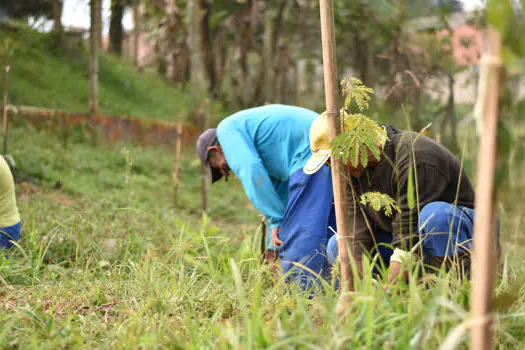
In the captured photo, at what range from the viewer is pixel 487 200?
113cm

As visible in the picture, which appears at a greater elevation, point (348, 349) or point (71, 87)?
point (71, 87)

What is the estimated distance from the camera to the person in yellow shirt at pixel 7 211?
343cm

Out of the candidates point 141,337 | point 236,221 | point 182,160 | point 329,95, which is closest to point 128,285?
point 141,337

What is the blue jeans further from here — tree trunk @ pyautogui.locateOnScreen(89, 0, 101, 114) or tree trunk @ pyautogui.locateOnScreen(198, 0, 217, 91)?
tree trunk @ pyautogui.locateOnScreen(198, 0, 217, 91)

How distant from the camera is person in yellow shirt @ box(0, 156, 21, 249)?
3.43 meters

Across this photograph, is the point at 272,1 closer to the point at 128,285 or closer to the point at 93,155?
the point at 93,155

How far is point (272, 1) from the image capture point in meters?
10.1

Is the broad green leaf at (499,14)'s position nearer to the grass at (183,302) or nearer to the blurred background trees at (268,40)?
the grass at (183,302)

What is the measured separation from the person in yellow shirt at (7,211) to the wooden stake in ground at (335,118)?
92.0 inches

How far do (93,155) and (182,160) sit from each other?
152 centimetres

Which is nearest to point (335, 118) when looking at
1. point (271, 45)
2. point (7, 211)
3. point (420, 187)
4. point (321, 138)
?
point (321, 138)

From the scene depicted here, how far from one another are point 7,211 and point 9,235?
207 millimetres

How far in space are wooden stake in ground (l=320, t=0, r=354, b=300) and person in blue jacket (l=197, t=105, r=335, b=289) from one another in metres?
1.35

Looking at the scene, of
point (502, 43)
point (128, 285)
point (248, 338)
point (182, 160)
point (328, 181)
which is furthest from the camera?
point (182, 160)
